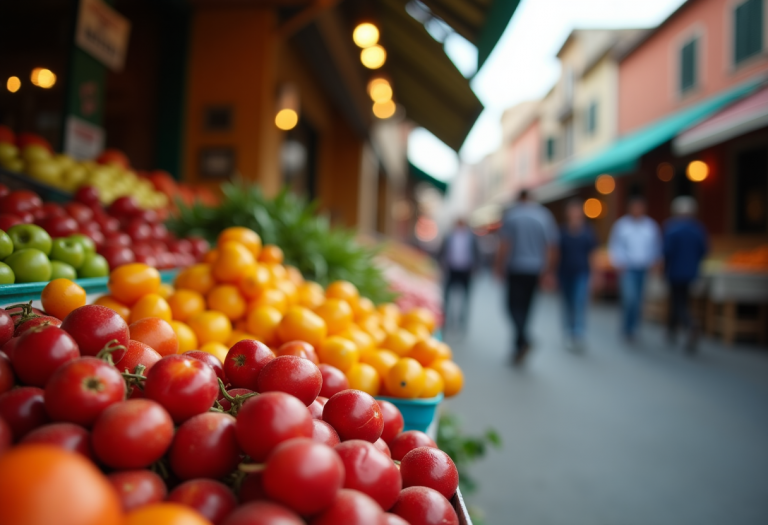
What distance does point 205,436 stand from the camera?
68cm

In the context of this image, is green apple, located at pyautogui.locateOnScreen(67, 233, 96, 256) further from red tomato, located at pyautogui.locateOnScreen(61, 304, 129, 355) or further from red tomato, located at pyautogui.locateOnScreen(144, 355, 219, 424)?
red tomato, located at pyautogui.locateOnScreen(144, 355, 219, 424)

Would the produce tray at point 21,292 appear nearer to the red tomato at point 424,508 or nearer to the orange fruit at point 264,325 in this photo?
the orange fruit at point 264,325

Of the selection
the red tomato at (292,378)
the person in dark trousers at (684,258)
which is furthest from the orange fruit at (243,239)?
the person in dark trousers at (684,258)

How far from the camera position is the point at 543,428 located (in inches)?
140

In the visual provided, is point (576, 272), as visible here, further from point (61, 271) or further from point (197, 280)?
point (61, 271)

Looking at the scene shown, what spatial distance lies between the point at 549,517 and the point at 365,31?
5124 mm

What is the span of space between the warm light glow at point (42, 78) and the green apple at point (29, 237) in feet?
11.5

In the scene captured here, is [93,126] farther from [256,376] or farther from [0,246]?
[256,376]

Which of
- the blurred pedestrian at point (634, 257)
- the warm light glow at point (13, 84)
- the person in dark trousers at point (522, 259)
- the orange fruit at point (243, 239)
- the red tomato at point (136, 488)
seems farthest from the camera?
the blurred pedestrian at point (634, 257)

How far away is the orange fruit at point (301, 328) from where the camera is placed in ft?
5.10

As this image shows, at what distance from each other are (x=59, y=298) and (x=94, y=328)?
390 millimetres

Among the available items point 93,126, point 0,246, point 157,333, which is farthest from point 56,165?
point 157,333

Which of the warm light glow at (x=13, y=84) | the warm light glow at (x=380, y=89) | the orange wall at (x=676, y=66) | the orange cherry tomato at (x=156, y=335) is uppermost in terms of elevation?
the orange wall at (x=676, y=66)

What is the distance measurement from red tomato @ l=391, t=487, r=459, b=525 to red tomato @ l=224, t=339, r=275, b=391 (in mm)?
383
